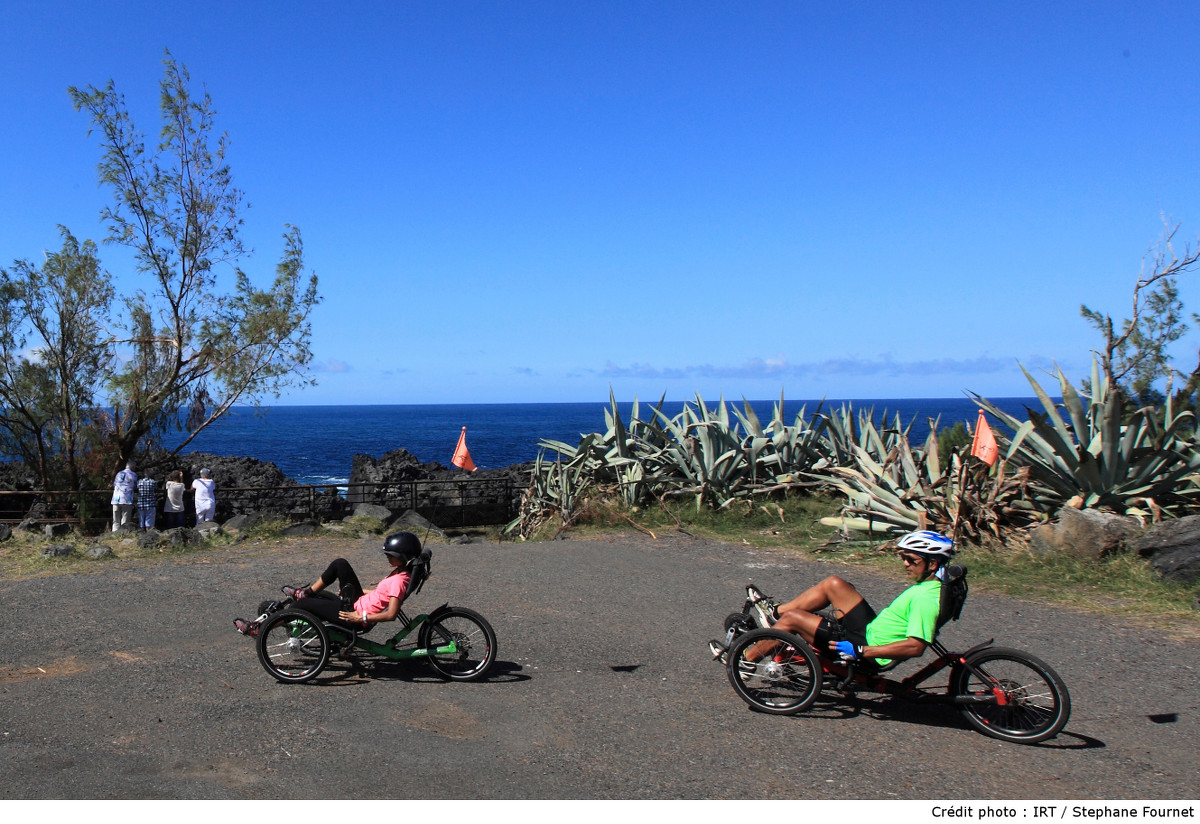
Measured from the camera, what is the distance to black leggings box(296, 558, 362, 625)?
565cm

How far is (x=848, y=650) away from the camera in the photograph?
4.87 m

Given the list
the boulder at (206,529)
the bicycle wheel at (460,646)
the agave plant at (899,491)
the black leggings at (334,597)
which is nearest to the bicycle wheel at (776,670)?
the bicycle wheel at (460,646)

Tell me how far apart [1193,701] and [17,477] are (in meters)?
26.9

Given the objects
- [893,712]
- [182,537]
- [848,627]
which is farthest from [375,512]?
[893,712]

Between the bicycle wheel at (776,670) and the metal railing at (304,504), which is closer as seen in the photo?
the bicycle wheel at (776,670)

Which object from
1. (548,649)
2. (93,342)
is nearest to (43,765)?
(548,649)

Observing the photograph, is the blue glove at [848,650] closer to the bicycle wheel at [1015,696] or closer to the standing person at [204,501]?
the bicycle wheel at [1015,696]

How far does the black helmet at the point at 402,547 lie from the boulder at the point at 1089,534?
253 inches

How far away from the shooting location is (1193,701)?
5.17 m

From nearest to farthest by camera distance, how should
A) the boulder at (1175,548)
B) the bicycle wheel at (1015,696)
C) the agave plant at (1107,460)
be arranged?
the bicycle wheel at (1015,696) < the boulder at (1175,548) < the agave plant at (1107,460)

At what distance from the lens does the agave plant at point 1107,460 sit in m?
9.42

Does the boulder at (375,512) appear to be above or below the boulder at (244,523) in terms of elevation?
below

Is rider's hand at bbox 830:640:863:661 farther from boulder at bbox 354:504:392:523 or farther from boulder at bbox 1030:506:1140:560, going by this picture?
boulder at bbox 354:504:392:523
